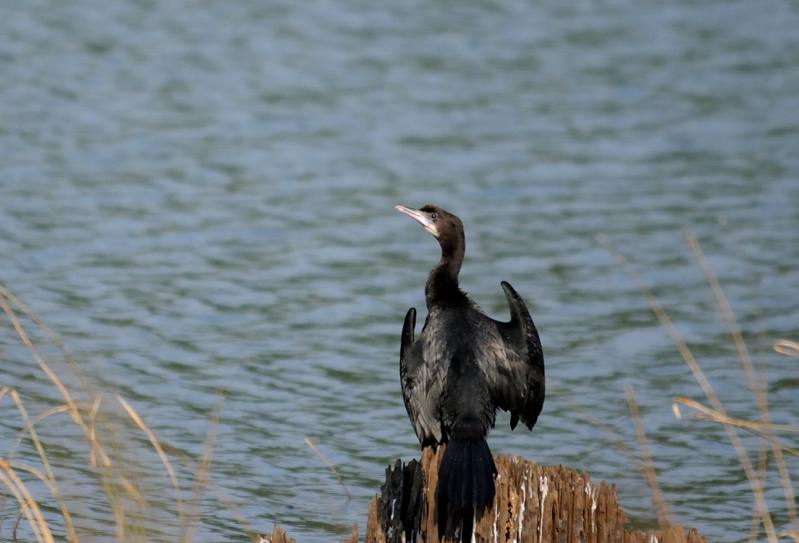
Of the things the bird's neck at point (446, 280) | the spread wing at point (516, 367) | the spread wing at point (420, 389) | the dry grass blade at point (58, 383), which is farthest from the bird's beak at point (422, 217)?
the dry grass blade at point (58, 383)

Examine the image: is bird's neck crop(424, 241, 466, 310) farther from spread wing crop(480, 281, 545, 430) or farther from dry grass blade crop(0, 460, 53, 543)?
dry grass blade crop(0, 460, 53, 543)

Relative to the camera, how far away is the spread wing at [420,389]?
281 inches

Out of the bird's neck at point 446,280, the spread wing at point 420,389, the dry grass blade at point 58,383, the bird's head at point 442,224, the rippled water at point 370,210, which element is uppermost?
the rippled water at point 370,210

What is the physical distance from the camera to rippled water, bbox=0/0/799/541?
9.74 metres

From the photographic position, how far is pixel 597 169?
50.3 feet

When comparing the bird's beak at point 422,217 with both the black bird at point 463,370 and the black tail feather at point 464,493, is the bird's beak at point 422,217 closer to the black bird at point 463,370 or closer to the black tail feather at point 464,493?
the black bird at point 463,370

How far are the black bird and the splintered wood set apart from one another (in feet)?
0.79

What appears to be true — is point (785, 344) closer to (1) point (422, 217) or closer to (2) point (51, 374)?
(2) point (51, 374)

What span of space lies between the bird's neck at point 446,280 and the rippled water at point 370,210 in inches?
43.1

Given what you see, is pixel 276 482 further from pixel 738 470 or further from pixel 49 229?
pixel 49 229

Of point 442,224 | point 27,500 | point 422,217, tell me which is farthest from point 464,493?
point 422,217

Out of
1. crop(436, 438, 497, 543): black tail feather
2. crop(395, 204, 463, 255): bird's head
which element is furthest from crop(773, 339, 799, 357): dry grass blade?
Answer: crop(395, 204, 463, 255): bird's head

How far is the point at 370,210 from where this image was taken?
14.3m

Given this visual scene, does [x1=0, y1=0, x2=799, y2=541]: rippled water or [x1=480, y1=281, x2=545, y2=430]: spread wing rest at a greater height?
[x1=0, y1=0, x2=799, y2=541]: rippled water
